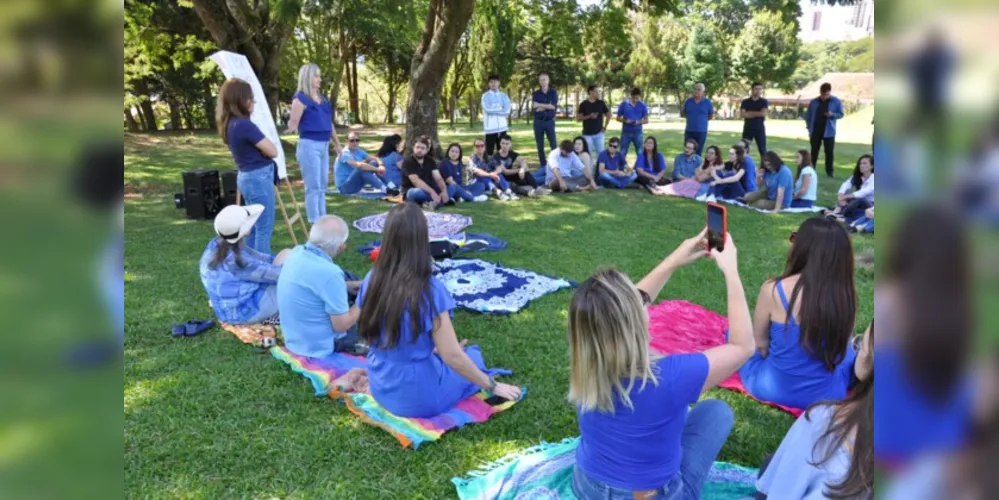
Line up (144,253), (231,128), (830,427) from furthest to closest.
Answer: (144,253) → (231,128) → (830,427)

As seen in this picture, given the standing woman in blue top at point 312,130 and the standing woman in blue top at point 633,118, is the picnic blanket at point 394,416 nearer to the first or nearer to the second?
the standing woman in blue top at point 312,130

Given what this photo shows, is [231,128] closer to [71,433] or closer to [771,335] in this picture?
[771,335]

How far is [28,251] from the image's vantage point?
1.22 ft

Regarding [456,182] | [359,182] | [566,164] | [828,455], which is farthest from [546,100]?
[828,455]

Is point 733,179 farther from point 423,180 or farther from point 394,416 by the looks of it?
point 394,416

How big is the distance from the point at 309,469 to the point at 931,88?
3.00m

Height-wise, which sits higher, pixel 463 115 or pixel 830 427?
pixel 463 115

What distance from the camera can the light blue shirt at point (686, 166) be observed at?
10445mm

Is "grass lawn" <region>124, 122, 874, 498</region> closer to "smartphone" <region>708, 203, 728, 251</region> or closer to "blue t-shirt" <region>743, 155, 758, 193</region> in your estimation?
"smartphone" <region>708, 203, 728, 251</region>

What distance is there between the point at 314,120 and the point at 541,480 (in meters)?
5.05

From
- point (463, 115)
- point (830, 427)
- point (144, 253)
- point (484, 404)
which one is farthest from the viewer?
point (463, 115)

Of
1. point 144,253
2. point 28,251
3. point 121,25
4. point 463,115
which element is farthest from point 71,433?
point 463,115

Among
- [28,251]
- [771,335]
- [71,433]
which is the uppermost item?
[28,251]

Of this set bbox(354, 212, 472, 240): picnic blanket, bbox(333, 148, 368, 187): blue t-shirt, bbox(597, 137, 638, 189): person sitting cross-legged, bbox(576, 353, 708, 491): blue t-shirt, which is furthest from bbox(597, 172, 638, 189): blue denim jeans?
bbox(576, 353, 708, 491): blue t-shirt
